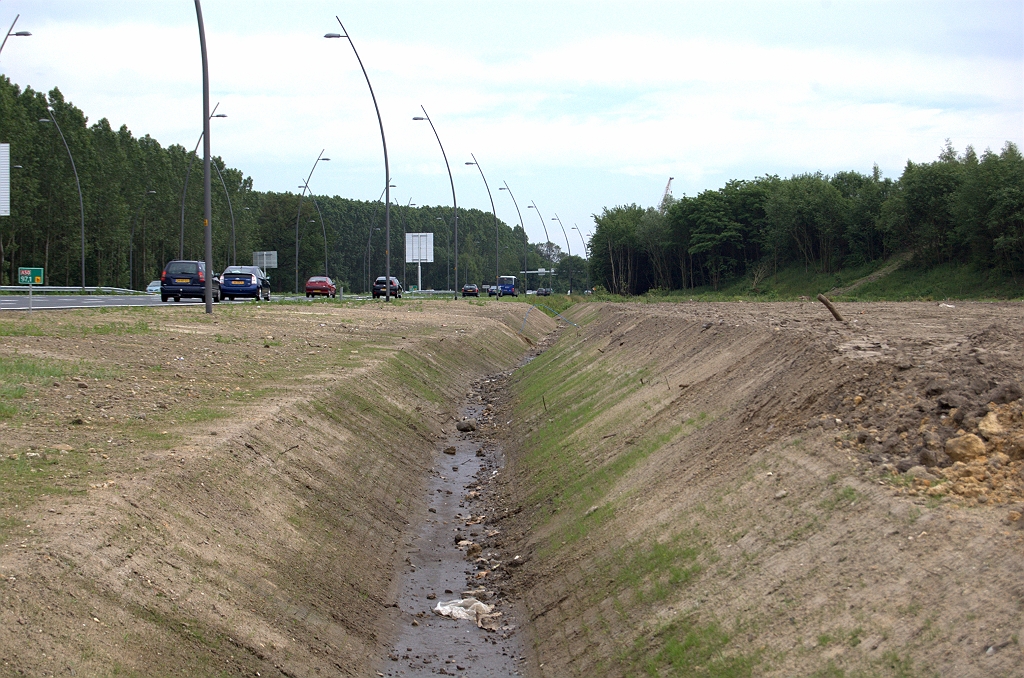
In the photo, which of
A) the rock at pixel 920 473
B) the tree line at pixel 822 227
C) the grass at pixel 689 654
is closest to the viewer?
the grass at pixel 689 654

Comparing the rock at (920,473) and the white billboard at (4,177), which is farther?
the white billboard at (4,177)

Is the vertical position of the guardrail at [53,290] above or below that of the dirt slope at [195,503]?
above

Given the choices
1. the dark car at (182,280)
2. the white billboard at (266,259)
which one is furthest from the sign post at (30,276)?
the white billboard at (266,259)

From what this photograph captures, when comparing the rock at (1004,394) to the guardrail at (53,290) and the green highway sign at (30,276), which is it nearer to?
the green highway sign at (30,276)

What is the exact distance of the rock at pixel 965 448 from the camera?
8.00 meters

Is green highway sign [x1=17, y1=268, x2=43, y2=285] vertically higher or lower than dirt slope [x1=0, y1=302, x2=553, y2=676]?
higher

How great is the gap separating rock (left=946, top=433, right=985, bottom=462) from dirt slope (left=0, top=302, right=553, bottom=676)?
5.42 m

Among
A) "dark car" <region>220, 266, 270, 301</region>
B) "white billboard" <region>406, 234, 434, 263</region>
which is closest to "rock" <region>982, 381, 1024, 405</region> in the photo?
"dark car" <region>220, 266, 270, 301</region>

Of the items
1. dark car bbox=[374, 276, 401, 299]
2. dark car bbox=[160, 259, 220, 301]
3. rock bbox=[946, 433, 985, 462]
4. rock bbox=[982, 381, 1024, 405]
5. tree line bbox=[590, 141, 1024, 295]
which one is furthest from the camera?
dark car bbox=[374, 276, 401, 299]

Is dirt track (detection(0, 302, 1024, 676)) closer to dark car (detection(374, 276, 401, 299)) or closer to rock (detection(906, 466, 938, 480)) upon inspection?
rock (detection(906, 466, 938, 480))

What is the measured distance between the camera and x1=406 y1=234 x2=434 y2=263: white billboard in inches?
4154

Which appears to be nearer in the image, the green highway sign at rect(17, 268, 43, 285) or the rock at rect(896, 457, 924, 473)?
the rock at rect(896, 457, 924, 473)

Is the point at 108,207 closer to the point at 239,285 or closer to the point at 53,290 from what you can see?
the point at 53,290

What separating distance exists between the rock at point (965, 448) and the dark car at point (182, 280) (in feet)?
131
